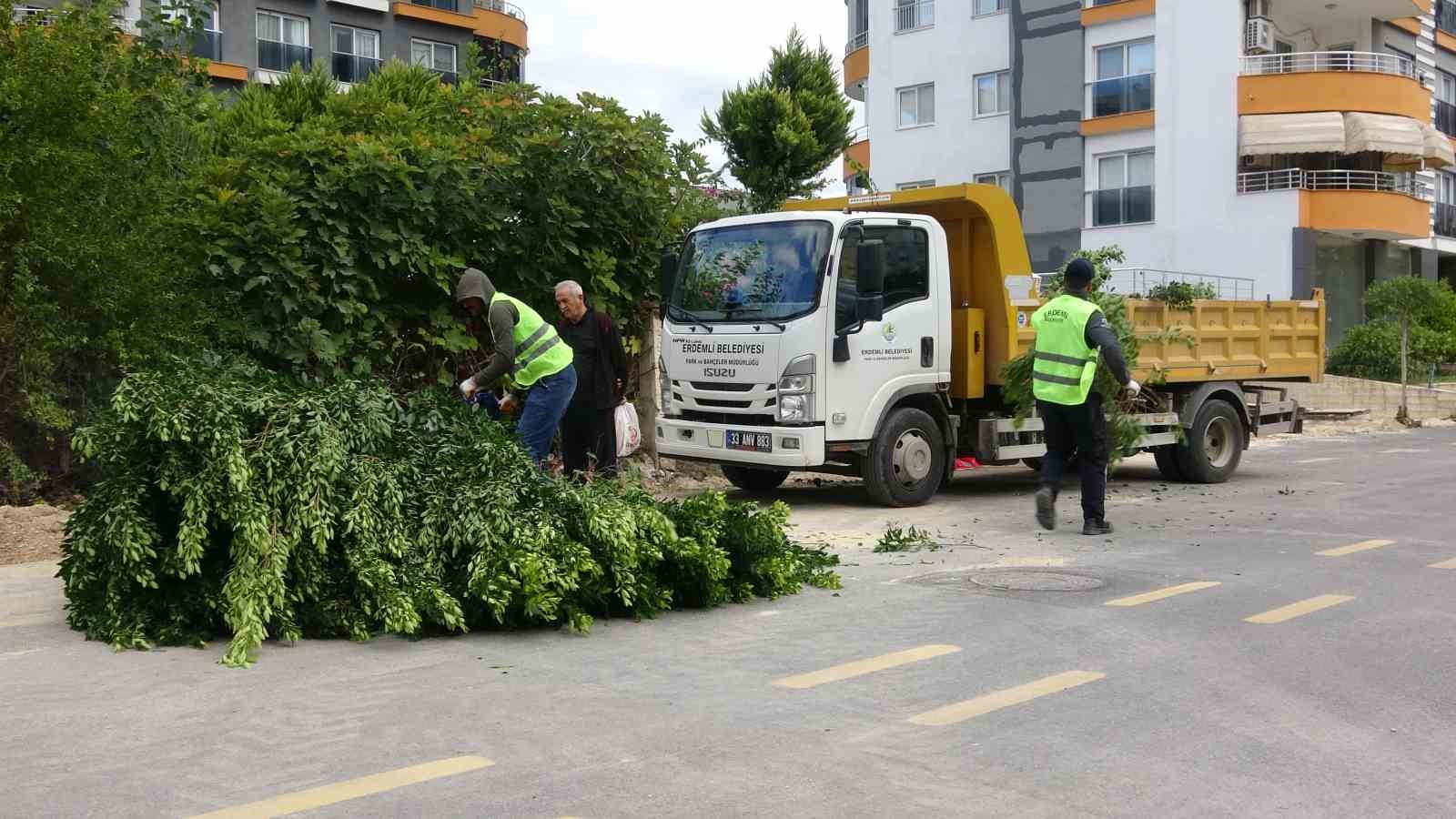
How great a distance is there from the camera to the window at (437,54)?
4181 cm

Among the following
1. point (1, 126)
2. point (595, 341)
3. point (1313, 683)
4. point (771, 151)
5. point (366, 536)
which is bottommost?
point (1313, 683)

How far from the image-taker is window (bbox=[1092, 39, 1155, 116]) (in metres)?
33.4

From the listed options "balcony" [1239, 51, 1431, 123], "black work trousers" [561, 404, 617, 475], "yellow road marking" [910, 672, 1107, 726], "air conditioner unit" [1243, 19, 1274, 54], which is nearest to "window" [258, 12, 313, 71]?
"air conditioner unit" [1243, 19, 1274, 54]

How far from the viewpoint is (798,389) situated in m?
11.9

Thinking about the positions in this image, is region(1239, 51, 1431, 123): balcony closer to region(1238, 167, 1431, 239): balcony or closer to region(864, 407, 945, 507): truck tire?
region(1238, 167, 1431, 239): balcony

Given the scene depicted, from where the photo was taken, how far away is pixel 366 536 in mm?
6805

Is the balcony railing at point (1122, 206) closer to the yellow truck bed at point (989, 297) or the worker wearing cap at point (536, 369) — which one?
the yellow truck bed at point (989, 297)

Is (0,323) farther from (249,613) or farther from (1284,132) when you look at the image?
(1284,132)

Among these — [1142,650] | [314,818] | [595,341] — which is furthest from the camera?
[595,341]

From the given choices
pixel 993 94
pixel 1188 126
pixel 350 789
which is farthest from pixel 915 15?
pixel 350 789

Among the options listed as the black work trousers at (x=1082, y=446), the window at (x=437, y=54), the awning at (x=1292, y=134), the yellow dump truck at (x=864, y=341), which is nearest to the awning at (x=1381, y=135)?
the awning at (x=1292, y=134)

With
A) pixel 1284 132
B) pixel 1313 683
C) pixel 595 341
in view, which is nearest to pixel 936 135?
pixel 1284 132

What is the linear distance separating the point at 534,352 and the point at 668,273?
8.83 ft

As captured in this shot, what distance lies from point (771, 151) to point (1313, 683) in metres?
23.3
